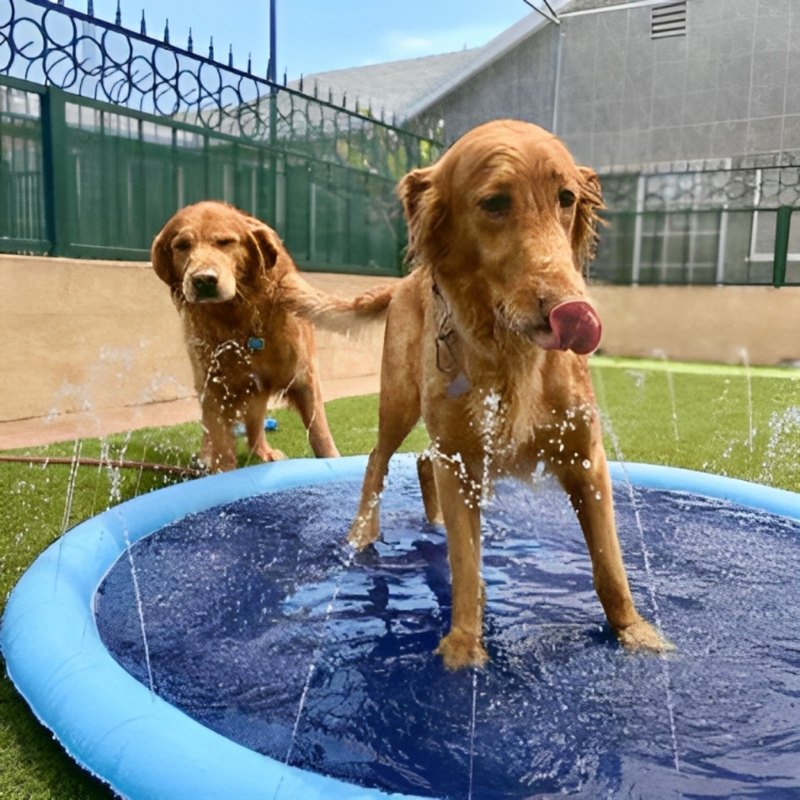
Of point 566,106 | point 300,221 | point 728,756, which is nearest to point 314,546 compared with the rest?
point 728,756

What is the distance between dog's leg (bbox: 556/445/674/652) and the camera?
2158 mm

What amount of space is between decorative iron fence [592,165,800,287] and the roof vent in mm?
2342

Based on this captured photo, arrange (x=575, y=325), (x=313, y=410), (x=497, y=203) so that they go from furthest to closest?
(x=313, y=410)
(x=497, y=203)
(x=575, y=325)

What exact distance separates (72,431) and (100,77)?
10.8ft

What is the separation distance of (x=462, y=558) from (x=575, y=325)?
2.96ft

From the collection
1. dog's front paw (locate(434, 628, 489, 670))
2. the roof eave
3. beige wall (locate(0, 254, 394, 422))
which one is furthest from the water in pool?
the roof eave

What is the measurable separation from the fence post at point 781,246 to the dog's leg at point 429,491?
10738 mm

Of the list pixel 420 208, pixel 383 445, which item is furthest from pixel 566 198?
pixel 383 445

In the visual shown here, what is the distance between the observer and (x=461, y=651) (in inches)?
82.7

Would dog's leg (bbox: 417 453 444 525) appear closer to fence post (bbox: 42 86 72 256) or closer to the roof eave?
fence post (bbox: 42 86 72 256)

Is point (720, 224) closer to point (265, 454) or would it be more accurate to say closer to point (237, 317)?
point (265, 454)

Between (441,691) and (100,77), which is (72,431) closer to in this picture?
(100,77)

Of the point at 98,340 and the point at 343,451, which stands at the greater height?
the point at 98,340

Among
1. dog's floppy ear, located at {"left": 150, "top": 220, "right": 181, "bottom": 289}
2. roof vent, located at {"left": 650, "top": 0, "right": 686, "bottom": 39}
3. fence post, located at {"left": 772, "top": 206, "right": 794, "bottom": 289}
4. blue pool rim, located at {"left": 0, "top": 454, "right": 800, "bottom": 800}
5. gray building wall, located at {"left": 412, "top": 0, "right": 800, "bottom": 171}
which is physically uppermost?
roof vent, located at {"left": 650, "top": 0, "right": 686, "bottom": 39}
